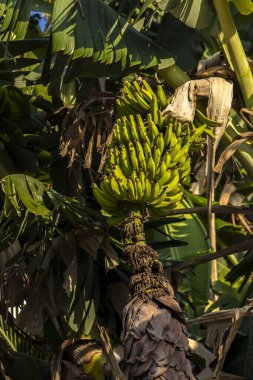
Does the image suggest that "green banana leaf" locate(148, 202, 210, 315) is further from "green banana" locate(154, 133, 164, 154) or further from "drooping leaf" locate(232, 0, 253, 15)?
"green banana" locate(154, 133, 164, 154)

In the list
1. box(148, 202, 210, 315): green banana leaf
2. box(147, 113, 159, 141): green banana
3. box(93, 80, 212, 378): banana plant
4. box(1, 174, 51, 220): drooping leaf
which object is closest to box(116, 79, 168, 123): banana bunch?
box(93, 80, 212, 378): banana plant

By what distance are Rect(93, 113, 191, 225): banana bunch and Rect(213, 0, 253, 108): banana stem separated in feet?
1.96

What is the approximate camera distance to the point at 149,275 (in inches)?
103

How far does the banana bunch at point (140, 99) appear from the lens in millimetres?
3090

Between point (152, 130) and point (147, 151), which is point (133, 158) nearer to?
point (147, 151)

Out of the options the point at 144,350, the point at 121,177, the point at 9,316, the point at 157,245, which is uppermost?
the point at 121,177

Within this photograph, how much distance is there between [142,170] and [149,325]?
0.50 meters

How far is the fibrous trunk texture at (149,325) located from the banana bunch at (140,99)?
2.01ft

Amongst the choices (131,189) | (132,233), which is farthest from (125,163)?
(132,233)

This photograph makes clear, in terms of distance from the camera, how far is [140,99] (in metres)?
3.09

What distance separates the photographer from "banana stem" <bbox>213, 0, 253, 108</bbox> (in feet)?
11.4

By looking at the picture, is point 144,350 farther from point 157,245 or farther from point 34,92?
point 34,92

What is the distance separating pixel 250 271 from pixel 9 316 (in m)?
1.15

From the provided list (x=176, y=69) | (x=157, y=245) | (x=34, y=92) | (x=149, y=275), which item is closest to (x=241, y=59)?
(x=176, y=69)
